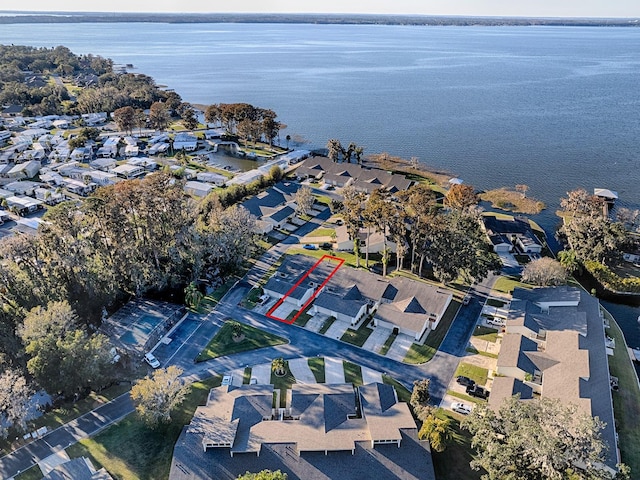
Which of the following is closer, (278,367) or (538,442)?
(538,442)

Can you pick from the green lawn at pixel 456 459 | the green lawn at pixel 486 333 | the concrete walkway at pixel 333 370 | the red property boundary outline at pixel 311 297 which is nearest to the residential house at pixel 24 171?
the red property boundary outline at pixel 311 297

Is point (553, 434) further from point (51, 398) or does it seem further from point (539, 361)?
point (51, 398)

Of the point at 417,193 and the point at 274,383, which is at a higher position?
the point at 417,193

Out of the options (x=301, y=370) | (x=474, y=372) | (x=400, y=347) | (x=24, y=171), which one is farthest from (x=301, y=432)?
A: (x=24, y=171)

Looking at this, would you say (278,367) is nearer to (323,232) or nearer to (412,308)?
(412,308)

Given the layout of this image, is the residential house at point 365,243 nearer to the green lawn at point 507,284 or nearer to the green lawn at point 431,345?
the green lawn at point 507,284

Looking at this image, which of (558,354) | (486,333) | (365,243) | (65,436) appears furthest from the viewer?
(365,243)

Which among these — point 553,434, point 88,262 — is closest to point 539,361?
point 553,434
